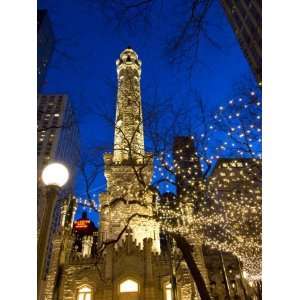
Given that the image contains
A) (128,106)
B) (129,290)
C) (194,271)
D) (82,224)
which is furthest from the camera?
(82,224)

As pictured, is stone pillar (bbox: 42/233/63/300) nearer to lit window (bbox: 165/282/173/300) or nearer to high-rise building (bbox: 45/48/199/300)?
high-rise building (bbox: 45/48/199/300)

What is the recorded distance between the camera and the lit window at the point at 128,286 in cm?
2362

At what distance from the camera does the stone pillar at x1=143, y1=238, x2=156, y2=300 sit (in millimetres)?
22939

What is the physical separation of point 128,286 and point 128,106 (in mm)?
24457

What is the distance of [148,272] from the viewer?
2389 centimetres

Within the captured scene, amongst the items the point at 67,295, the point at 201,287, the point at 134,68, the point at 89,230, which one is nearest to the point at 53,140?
the point at 89,230

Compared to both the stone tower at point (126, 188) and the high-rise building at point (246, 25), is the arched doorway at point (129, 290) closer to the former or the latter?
the stone tower at point (126, 188)

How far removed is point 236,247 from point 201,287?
20071mm

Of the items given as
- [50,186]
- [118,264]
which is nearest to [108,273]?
[118,264]

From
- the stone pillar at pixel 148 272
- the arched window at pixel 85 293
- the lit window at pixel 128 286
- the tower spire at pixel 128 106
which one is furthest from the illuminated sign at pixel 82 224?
the lit window at pixel 128 286

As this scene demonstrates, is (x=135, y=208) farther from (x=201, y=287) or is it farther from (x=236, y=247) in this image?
(x=201, y=287)

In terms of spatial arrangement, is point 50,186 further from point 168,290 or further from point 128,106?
point 128,106
